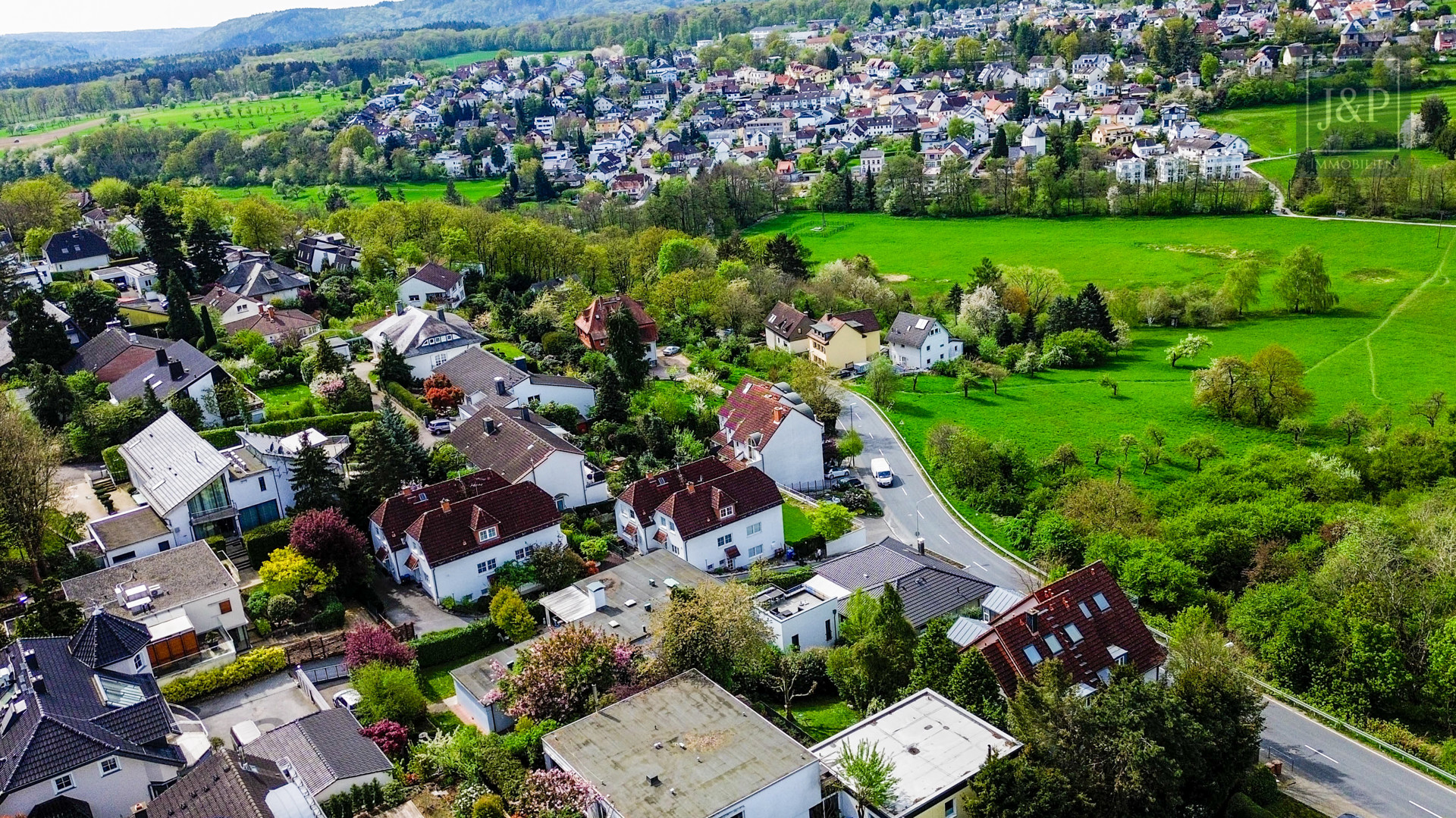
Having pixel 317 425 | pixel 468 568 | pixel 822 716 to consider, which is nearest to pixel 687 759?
pixel 822 716

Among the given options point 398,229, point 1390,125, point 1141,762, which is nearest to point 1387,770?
point 1141,762

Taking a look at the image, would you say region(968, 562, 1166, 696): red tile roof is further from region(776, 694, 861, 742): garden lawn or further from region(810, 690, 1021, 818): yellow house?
region(776, 694, 861, 742): garden lawn

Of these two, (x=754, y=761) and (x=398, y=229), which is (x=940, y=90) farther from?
(x=754, y=761)

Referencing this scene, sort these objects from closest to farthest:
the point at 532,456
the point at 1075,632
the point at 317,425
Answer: the point at 1075,632, the point at 532,456, the point at 317,425

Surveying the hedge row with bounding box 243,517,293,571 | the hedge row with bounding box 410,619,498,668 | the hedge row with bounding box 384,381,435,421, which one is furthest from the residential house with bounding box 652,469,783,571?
the hedge row with bounding box 384,381,435,421

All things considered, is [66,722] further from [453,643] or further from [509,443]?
[509,443]
